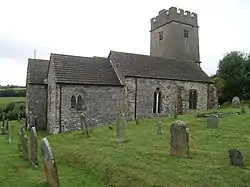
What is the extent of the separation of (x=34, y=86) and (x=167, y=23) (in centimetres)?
1853

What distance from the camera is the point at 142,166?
10.4 meters

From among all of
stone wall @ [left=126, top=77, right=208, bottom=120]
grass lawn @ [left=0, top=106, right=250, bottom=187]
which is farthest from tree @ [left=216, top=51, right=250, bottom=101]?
grass lawn @ [left=0, top=106, right=250, bottom=187]

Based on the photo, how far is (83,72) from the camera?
26219 millimetres

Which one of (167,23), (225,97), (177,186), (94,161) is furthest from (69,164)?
(225,97)

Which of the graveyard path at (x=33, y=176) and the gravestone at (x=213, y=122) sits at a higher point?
the gravestone at (x=213, y=122)

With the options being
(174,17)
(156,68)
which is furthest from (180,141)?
(174,17)

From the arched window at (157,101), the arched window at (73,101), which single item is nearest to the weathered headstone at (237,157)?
the arched window at (73,101)

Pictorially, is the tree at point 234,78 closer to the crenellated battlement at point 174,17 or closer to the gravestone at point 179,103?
the crenellated battlement at point 174,17

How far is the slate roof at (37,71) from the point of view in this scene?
93.1 feet

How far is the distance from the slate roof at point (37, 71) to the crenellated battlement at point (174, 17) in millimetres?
16173

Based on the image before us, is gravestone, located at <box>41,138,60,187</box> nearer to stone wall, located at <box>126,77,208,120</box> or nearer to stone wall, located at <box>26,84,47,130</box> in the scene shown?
stone wall, located at <box>126,77,208,120</box>

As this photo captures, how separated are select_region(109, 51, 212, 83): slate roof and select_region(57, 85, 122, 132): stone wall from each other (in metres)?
2.56

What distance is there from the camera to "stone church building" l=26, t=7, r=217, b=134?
2473 cm

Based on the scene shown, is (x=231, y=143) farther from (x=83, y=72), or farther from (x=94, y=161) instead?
(x=83, y=72)
